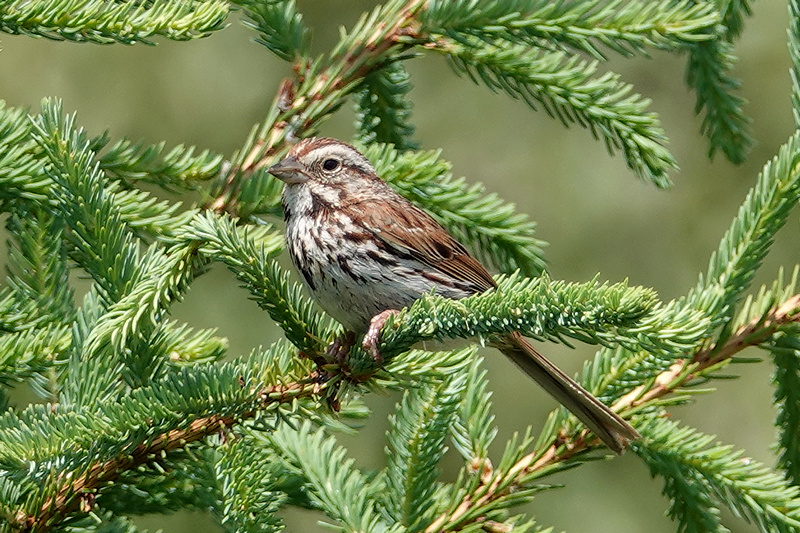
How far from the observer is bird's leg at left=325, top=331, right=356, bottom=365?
6.05ft

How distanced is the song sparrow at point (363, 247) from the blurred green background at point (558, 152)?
2525 mm

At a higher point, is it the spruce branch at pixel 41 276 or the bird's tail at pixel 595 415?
the spruce branch at pixel 41 276

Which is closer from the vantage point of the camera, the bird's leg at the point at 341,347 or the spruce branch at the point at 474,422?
the bird's leg at the point at 341,347

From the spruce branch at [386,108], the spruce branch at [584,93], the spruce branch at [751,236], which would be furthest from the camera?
the spruce branch at [386,108]

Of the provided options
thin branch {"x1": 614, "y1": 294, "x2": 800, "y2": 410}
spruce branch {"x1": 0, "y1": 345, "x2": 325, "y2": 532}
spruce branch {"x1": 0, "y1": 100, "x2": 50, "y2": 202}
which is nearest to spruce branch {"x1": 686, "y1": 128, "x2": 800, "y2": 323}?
thin branch {"x1": 614, "y1": 294, "x2": 800, "y2": 410}

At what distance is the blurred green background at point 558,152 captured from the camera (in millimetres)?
5512

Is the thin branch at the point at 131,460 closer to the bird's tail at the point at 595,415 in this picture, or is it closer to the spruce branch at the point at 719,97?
the bird's tail at the point at 595,415

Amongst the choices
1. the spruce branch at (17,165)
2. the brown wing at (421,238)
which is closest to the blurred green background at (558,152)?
the brown wing at (421,238)

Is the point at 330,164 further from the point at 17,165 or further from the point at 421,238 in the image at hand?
the point at 17,165

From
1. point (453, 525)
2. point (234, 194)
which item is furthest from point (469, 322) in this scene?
point (234, 194)

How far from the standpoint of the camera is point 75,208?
1.72 metres

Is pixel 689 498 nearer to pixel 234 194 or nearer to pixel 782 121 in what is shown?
pixel 234 194

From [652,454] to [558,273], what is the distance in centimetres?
381

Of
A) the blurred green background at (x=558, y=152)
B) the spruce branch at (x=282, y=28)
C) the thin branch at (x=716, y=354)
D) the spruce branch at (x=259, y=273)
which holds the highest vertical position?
the blurred green background at (x=558, y=152)
